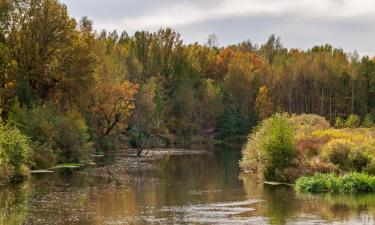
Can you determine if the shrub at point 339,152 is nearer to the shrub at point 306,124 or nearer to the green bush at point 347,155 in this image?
the green bush at point 347,155

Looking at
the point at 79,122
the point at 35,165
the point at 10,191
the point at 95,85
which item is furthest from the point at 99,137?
the point at 10,191

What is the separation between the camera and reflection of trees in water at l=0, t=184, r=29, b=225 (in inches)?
1271

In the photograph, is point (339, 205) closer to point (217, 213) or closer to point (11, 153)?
point (217, 213)

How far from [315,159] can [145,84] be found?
68.1 meters

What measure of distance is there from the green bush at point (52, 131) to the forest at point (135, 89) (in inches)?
4.9

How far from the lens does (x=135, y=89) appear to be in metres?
95.3

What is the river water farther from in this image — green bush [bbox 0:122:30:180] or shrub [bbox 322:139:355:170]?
shrub [bbox 322:139:355:170]

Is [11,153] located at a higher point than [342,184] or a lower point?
higher

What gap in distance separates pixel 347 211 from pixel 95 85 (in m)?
53.2

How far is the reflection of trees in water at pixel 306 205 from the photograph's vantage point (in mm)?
33781

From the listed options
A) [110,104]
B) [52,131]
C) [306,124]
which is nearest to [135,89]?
[110,104]

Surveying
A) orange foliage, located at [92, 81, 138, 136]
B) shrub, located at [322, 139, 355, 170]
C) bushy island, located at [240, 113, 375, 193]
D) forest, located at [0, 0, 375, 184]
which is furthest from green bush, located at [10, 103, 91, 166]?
shrub, located at [322, 139, 355, 170]

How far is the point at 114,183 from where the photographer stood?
166 ft

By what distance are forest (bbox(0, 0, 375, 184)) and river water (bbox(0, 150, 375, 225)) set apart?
6606 mm
